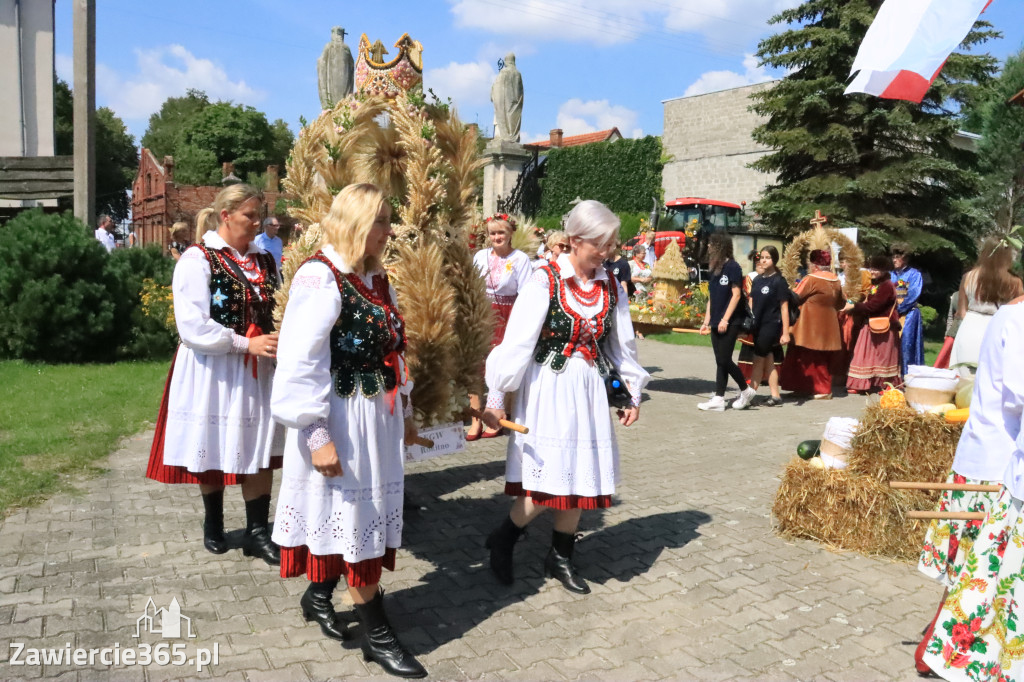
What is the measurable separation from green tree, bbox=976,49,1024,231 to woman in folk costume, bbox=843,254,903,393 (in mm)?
17946

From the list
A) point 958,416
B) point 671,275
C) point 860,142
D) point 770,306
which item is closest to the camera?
point 958,416

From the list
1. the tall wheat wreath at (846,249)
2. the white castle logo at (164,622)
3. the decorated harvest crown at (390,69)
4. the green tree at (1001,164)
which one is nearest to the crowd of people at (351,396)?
the white castle logo at (164,622)

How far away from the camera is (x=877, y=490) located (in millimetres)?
4906

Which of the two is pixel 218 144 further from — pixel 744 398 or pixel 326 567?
pixel 326 567

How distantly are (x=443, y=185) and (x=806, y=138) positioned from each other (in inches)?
738

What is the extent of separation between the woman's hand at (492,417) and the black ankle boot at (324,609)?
1.07m

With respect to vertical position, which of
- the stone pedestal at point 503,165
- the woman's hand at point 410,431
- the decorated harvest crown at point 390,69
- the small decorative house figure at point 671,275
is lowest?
the woman's hand at point 410,431

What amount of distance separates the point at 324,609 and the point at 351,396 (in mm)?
1099

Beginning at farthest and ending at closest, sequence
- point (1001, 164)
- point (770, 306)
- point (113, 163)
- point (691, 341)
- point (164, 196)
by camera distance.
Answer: point (113, 163) < point (164, 196) < point (1001, 164) < point (691, 341) < point (770, 306)

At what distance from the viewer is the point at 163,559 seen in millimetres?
4426

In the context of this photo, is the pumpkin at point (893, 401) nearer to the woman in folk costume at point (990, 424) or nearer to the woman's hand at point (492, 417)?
the woman in folk costume at point (990, 424)

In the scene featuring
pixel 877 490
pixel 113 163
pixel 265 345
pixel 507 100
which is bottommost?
pixel 877 490

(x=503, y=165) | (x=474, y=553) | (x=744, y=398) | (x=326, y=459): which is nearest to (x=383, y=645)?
(x=326, y=459)

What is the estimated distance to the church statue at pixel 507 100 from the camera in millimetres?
13531
